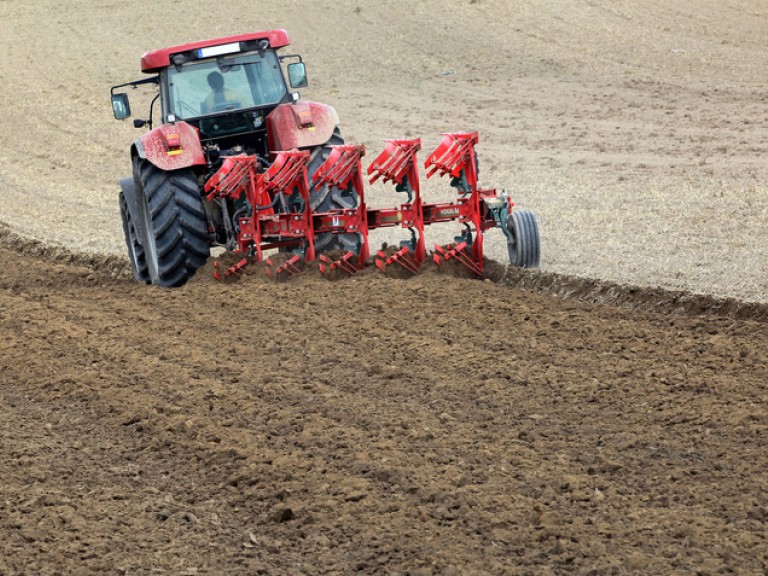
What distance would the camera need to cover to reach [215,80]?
401 inches

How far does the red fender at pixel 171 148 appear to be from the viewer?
31.2 feet

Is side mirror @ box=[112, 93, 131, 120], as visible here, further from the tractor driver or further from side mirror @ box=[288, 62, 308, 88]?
side mirror @ box=[288, 62, 308, 88]

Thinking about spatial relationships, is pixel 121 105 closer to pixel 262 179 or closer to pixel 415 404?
pixel 262 179

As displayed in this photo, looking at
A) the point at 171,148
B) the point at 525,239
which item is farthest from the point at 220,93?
the point at 525,239

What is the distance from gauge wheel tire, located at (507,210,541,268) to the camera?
952 centimetres

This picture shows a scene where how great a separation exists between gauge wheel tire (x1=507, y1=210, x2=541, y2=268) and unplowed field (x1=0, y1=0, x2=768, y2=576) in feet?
0.63

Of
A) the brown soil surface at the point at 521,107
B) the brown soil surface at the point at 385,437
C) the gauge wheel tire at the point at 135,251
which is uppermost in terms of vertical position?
the brown soil surface at the point at 385,437

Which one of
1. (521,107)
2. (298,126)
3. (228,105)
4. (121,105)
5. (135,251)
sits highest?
(121,105)

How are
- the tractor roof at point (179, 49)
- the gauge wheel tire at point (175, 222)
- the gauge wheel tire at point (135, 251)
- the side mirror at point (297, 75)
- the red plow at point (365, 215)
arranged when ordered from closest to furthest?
the red plow at point (365, 215) < the gauge wheel tire at point (175, 222) < the tractor roof at point (179, 49) < the side mirror at point (297, 75) < the gauge wheel tire at point (135, 251)

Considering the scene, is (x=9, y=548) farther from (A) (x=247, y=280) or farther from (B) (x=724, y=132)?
(B) (x=724, y=132)

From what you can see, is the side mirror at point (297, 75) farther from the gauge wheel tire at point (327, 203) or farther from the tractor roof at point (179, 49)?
the gauge wheel tire at point (327, 203)

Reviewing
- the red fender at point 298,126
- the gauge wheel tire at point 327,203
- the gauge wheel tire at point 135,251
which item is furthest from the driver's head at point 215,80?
the gauge wheel tire at point 135,251

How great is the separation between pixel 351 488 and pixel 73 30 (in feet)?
88.9

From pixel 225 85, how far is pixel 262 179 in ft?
4.58
